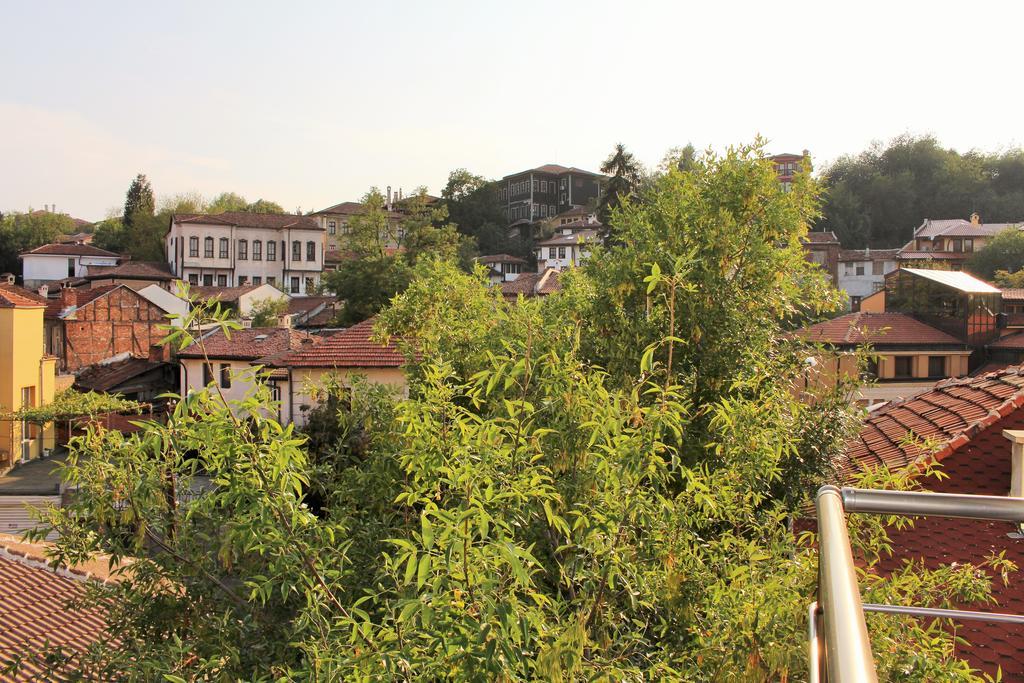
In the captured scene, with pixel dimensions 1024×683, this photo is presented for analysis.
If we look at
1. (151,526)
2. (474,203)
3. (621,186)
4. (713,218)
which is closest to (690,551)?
(151,526)

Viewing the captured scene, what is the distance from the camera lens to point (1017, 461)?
259 inches

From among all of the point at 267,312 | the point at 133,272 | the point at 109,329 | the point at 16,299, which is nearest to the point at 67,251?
the point at 133,272

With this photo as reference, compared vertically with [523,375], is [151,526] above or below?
below

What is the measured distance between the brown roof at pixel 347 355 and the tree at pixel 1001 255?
143 ft

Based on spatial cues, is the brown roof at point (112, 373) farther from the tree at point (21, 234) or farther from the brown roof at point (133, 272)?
the tree at point (21, 234)

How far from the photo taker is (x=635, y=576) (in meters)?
3.96

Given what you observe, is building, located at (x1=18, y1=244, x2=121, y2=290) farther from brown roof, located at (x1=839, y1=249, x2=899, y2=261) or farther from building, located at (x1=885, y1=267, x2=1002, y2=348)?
brown roof, located at (x1=839, y1=249, x2=899, y2=261)

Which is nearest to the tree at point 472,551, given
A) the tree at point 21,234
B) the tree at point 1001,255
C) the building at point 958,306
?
the building at point 958,306

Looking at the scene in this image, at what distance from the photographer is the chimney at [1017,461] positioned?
21.3 ft

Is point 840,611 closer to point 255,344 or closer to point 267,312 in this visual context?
point 255,344

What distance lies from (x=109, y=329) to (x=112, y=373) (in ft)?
17.2

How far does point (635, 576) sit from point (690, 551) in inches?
26.5

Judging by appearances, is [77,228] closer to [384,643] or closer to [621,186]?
[621,186]

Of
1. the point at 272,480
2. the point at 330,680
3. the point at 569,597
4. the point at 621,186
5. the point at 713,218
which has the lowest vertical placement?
the point at 569,597
